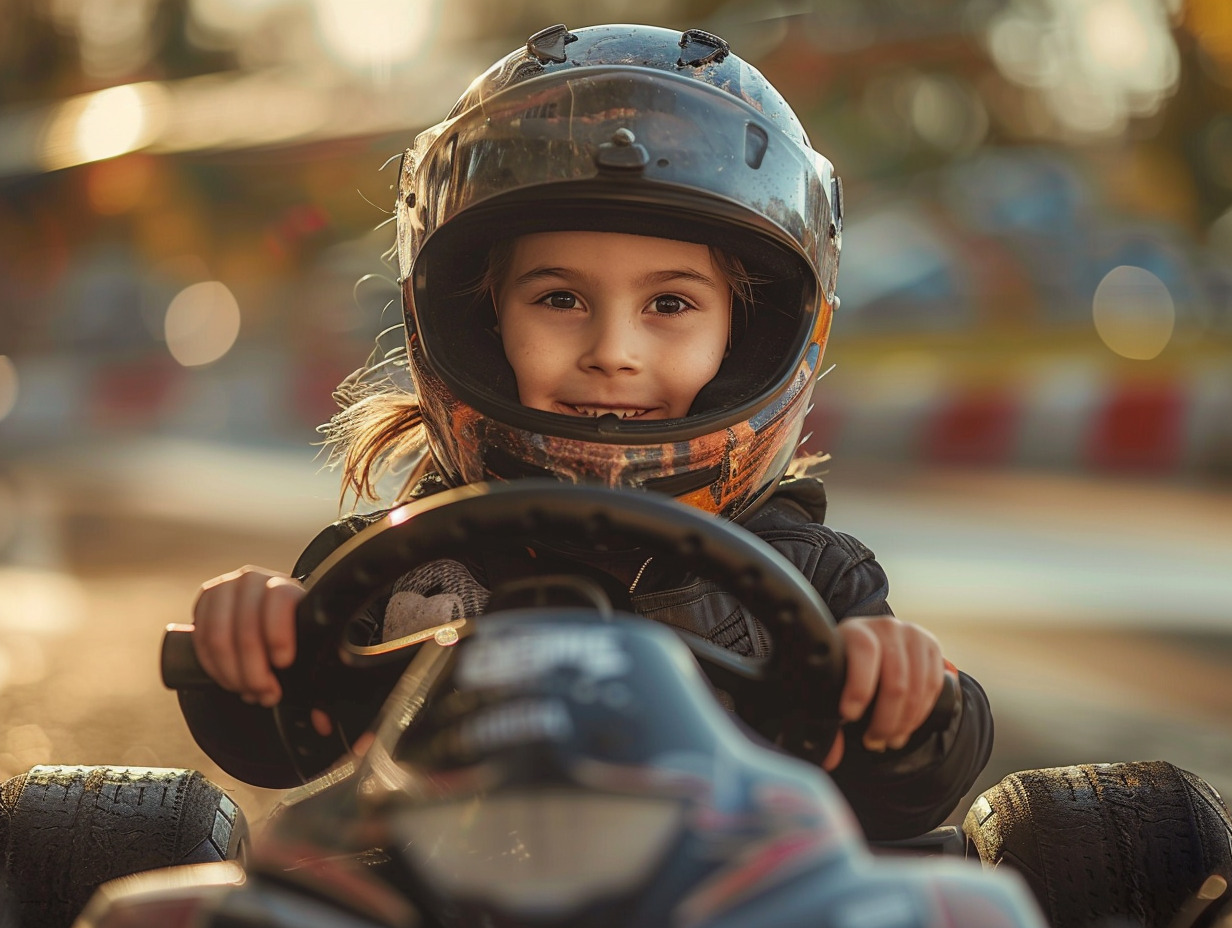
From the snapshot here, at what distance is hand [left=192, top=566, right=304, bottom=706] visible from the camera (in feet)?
5.77

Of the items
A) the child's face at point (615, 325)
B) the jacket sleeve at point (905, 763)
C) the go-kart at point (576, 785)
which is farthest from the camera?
the child's face at point (615, 325)

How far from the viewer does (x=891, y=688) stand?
5.62 feet

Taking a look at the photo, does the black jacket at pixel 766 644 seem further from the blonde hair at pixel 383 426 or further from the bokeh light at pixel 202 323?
the bokeh light at pixel 202 323

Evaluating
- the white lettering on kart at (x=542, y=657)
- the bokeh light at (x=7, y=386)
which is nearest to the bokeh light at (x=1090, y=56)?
the bokeh light at (x=7, y=386)

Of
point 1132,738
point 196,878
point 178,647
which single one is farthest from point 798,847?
point 1132,738

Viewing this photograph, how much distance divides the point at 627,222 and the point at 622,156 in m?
0.15

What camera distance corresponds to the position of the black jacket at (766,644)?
192 cm

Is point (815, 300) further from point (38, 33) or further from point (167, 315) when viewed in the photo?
point (38, 33)

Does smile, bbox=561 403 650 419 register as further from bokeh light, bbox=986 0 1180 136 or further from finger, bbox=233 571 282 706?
bokeh light, bbox=986 0 1180 136

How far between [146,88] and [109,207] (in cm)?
712

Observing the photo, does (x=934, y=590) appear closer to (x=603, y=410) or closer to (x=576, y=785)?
(x=603, y=410)

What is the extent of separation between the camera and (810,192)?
2.53m

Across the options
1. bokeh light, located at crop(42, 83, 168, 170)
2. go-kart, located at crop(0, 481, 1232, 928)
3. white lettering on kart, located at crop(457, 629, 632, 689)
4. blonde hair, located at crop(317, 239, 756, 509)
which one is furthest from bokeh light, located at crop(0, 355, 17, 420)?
white lettering on kart, located at crop(457, 629, 632, 689)

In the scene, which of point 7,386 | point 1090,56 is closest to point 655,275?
point 7,386
